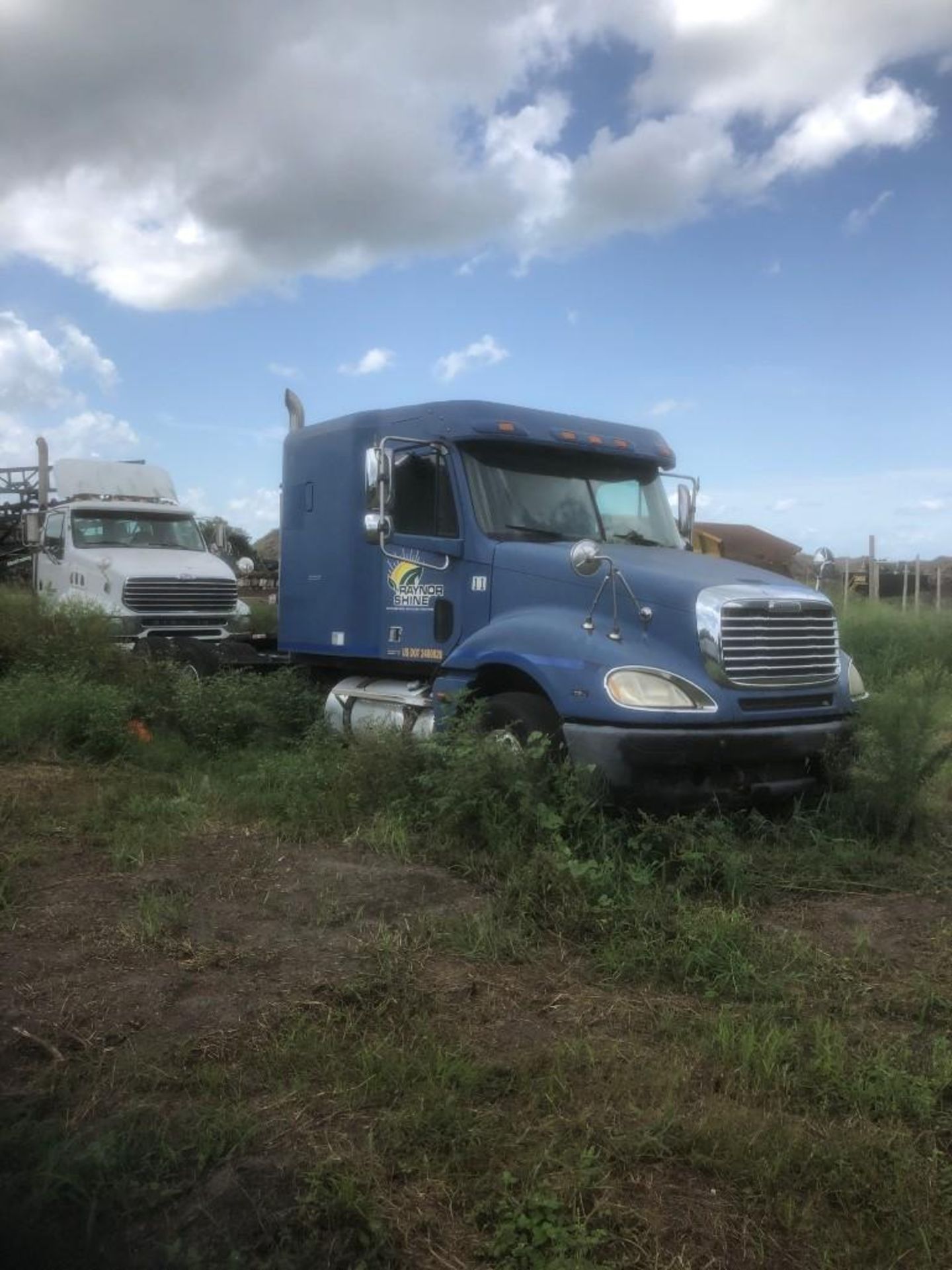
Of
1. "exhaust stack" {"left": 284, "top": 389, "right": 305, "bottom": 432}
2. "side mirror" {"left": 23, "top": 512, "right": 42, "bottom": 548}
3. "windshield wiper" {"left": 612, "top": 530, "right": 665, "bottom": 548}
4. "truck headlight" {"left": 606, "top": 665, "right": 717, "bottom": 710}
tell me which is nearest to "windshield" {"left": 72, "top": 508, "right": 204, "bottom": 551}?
"side mirror" {"left": 23, "top": 512, "right": 42, "bottom": 548}

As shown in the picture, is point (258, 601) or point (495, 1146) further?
point (258, 601)

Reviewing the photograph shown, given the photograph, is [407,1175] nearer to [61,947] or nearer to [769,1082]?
[769,1082]

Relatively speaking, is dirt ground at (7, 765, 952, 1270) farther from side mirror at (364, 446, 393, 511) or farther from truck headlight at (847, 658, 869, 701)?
side mirror at (364, 446, 393, 511)

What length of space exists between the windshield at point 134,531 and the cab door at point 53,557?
273 millimetres

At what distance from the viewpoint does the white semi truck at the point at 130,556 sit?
39.5ft

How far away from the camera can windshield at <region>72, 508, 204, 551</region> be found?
13.0 meters

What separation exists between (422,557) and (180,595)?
5533 mm

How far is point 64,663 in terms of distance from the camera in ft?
32.1

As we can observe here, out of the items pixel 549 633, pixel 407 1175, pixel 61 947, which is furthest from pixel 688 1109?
pixel 549 633

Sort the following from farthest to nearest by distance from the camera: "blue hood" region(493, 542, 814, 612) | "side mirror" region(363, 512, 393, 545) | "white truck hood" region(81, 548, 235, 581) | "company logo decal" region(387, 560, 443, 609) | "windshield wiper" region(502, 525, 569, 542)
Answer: "white truck hood" region(81, 548, 235, 581), "side mirror" region(363, 512, 393, 545), "company logo decal" region(387, 560, 443, 609), "windshield wiper" region(502, 525, 569, 542), "blue hood" region(493, 542, 814, 612)

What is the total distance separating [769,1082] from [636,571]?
3.32 metres

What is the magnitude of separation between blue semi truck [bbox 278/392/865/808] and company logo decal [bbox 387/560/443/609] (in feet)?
0.05

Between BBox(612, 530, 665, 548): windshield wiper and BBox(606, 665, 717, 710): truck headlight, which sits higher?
BBox(612, 530, 665, 548): windshield wiper

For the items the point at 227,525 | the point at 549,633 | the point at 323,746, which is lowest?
the point at 323,746
